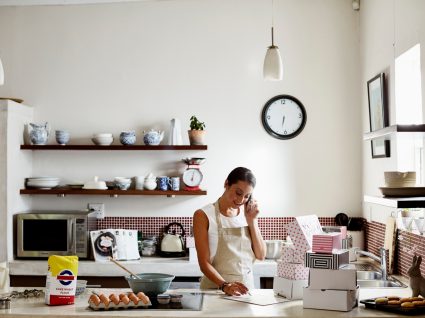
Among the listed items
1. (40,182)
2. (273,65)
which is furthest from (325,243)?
(40,182)

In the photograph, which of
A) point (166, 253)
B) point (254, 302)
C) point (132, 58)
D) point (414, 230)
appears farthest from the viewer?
point (132, 58)

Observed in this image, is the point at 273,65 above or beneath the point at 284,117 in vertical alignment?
above

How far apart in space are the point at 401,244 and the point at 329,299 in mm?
1391

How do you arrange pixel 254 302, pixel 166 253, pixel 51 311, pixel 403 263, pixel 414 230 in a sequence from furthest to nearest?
pixel 166 253, pixel 403 263, pixel 414 230, pixel 254 302, pixel 51 311

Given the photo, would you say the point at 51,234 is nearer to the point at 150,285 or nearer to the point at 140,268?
the point at 140,268

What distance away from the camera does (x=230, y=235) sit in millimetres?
3738

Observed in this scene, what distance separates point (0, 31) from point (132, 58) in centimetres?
121

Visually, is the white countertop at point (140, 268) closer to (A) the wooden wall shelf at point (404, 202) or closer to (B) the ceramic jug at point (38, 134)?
(B) the ceramic jug at point (38, 134)

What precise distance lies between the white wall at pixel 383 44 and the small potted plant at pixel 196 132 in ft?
4.47

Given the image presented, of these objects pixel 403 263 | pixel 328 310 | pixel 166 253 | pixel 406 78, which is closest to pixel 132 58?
pixel 166 253

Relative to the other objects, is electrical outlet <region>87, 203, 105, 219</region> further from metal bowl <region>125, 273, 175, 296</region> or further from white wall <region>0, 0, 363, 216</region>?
metal bowl <region>125, 273, 175, 296</region>

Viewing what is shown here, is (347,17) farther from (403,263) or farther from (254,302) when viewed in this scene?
(254,302)

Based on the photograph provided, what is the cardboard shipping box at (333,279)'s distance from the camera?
3031 mm

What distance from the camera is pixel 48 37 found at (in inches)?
222
